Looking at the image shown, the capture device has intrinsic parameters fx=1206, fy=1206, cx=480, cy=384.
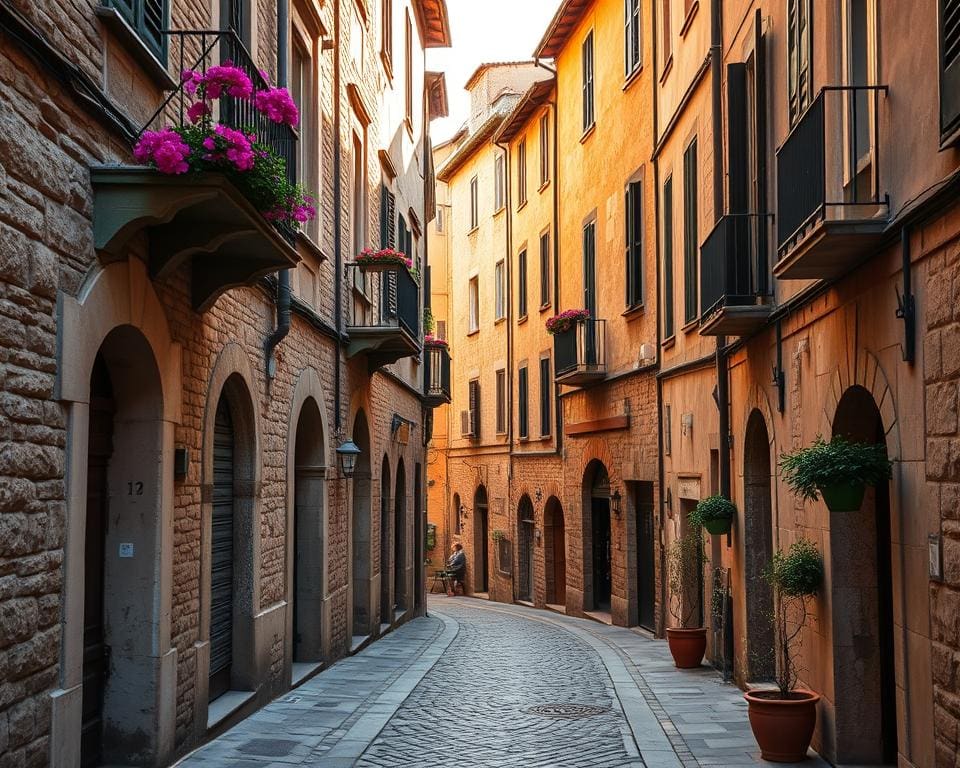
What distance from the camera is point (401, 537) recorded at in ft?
76.4

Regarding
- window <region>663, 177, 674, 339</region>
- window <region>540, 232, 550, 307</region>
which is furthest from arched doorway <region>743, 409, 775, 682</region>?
window <region>540, 232, 550, 307</region>

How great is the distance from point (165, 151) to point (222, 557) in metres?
4.99

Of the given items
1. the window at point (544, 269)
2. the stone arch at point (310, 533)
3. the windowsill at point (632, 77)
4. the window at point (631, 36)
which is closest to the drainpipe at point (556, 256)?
the window at point (544, 269)

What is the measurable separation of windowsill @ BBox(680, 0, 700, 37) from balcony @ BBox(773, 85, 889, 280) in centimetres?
625

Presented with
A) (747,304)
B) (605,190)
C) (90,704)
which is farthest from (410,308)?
(90,704)

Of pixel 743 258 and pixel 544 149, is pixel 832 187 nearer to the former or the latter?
pixel 743 258

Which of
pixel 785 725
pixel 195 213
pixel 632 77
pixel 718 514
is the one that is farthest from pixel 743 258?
pixel 632 77

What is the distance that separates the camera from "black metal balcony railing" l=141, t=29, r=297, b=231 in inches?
316

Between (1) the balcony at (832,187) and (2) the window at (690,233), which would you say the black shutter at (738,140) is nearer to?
(1) the balcony at (832,187)

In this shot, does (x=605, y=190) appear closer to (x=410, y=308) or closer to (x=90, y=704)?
(x=410, y=308)

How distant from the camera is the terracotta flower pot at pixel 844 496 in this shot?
7.93 meters

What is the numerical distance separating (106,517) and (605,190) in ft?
51.4

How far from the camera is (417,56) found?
25656 millimetres

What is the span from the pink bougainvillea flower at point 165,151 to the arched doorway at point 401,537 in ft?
53.4
